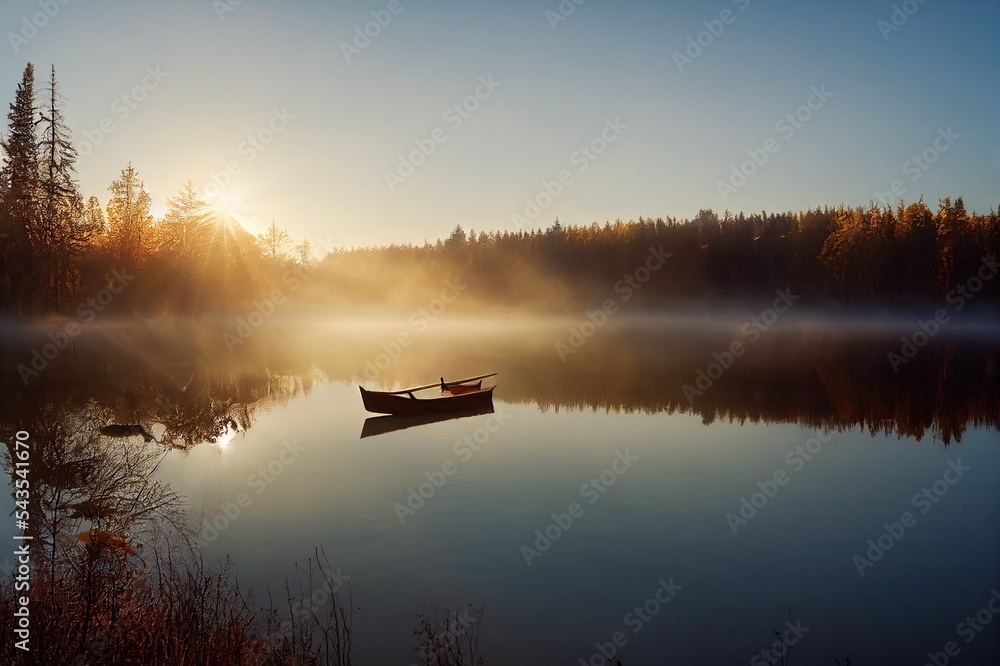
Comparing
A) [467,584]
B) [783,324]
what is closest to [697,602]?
[467,584]

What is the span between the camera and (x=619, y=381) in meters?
40.2

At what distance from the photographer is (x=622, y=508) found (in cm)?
1664

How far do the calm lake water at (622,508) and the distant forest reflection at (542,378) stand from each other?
1.15 ft

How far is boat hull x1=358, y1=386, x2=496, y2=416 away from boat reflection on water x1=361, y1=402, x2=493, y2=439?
0.14 metres

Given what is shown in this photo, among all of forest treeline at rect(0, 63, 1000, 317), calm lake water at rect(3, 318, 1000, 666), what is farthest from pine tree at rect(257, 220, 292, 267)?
calm lake water at rect(3, 318, 1000, 666)

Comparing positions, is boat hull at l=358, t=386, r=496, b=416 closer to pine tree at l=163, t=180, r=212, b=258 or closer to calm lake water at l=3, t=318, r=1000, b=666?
calm lake water at l=3, t=318, r=1000, b=666

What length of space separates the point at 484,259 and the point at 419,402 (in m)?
121

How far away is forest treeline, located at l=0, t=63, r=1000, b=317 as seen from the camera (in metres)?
52.1

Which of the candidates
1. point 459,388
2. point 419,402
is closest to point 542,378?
point 459,388

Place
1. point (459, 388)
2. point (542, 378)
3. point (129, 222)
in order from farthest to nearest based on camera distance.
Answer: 1. point (129, 222)
2. point (542, 378)
3. point (459, 388)

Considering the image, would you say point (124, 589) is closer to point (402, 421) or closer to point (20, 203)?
point (402, 421)

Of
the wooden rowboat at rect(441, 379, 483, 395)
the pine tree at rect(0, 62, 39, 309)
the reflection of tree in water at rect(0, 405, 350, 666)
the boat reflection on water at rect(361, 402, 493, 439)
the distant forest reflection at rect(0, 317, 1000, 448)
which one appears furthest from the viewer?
the pine tree at rect(0, 62, 39, 309)

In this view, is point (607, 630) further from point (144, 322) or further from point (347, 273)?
point (347, 273)

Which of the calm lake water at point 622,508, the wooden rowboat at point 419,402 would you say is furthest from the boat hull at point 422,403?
the calm lake water at point 622,508
